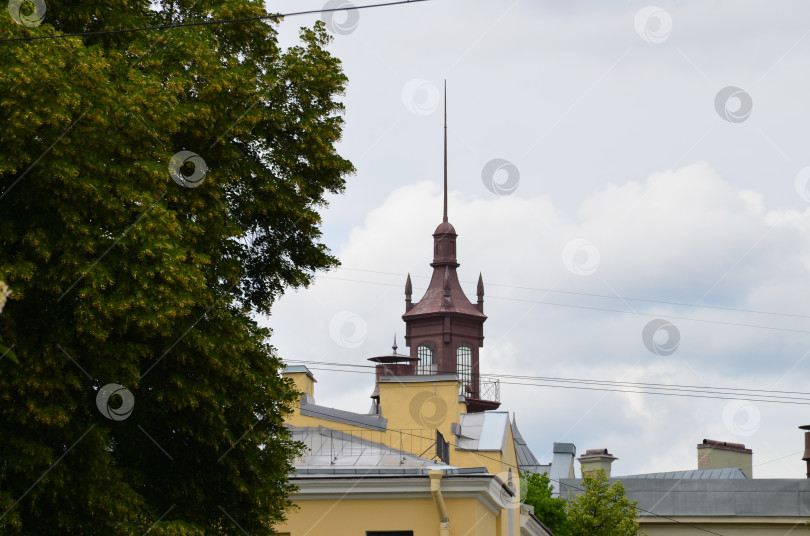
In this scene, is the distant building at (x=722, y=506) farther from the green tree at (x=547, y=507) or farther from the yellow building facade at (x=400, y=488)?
the yellow building facade at (x=400, y=488)

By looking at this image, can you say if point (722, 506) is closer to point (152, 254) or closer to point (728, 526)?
point (728, 526)

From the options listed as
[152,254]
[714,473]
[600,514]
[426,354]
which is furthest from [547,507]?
[152,254]

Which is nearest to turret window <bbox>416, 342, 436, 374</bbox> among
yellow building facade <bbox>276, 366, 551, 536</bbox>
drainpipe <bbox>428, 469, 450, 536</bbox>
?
yellow building facade <bbox>276, 366, 551, 536</bbox>

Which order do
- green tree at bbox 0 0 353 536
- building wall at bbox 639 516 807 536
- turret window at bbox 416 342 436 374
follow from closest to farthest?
green tree at bbox 0 0 353 536
building wall at bbox 639 516 807 536
turret window at bbox 416 342 436 374

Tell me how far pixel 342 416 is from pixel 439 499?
421 inches

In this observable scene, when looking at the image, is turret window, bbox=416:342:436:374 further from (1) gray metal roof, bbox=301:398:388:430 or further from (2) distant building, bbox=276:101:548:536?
(1) gray metal roof, bbox=301:398:388:430

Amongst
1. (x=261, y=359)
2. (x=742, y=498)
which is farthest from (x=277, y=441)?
(x=742, y=498)

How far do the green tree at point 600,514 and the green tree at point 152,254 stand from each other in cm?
2174

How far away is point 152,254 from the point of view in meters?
12.8

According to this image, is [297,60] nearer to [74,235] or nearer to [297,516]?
[74,235]

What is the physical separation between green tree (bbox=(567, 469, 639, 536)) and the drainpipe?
56.0 ft

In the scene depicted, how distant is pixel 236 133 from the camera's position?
50.0 ft

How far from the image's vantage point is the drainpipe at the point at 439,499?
20.2m

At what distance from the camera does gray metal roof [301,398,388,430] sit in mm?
29391
